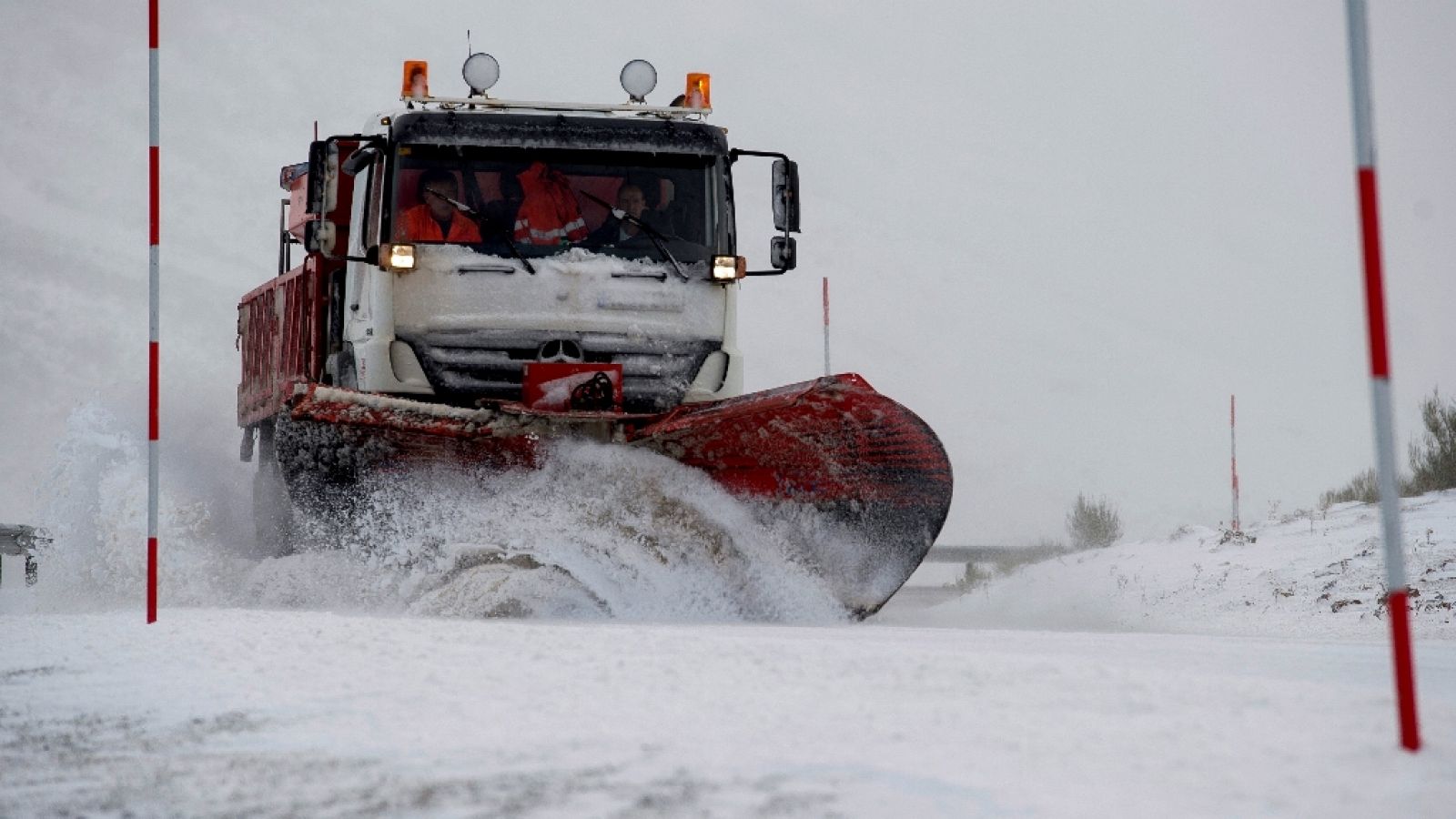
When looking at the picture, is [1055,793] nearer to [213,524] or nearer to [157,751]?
[157,751]

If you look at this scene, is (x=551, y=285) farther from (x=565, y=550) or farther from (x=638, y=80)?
(x=565, y=550)

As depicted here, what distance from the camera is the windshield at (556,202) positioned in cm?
942

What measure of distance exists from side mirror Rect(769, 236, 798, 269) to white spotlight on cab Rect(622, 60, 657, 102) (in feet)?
3.85

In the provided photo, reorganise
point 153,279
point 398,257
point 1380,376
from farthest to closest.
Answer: point 398,257 → point 153,279 → point 1380,376

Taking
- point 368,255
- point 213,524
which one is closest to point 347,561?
point 368,255

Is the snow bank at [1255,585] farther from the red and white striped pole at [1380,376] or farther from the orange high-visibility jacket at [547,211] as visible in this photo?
the red and white striped pole at [1380,376]

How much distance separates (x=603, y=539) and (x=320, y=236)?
269cm

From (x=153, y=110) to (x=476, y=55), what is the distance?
2580mm

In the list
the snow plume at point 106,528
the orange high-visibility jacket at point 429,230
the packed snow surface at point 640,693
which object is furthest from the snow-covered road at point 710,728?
the snow plume at point 106,528

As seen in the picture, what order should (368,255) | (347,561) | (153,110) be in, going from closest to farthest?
1. (153,110)
2. (347,561)
3. (368,255)

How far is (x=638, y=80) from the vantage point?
10.2 meters

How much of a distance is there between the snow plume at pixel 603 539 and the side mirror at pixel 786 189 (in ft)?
6.33

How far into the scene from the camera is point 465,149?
9.46 metres

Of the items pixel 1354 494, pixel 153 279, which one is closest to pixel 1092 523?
pixel 1354 494
